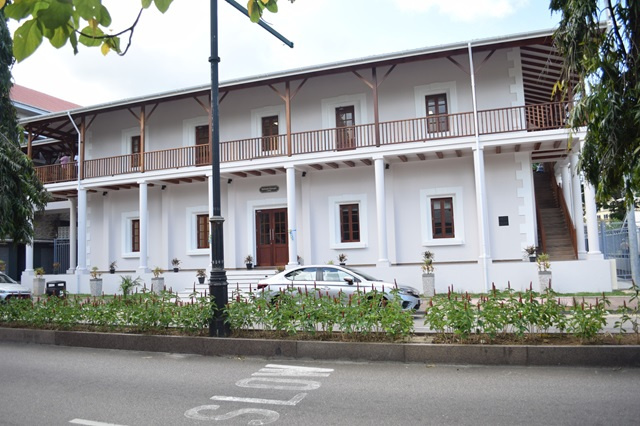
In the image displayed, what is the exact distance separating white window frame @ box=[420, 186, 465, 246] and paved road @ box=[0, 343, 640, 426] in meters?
12.2

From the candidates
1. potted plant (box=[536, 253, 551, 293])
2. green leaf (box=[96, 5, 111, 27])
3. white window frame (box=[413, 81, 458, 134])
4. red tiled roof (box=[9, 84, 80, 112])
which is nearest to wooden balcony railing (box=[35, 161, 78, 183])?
red tiled roof (box=[9, 84, 80, 112])

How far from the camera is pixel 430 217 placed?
1909 centimetres

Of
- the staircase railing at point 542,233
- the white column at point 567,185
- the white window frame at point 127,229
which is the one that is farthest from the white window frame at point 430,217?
the white window frame at point 127,229

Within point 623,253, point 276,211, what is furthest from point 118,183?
point 623,253

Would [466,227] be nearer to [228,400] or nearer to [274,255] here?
[274,255]

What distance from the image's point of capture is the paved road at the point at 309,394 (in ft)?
16.2

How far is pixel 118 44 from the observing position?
3768 millimetres

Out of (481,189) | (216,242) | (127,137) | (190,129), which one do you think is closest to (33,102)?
(127,137)

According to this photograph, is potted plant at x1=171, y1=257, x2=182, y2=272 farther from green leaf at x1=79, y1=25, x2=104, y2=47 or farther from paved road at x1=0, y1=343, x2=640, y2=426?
green leaf at x1=79, y1=25, x2=104, y2=47

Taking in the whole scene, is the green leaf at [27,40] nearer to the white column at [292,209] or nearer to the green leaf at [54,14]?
the green leaf at [54,14]

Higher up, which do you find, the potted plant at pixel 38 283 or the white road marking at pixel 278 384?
the potted plant at pixel 38 283

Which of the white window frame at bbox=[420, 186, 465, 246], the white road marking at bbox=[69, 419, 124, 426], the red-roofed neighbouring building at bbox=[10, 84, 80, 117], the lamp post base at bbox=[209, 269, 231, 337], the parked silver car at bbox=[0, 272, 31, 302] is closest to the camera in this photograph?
the white road marking at bbox=[69, 419, 124, 426]

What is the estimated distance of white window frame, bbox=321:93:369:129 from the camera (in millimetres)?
20188

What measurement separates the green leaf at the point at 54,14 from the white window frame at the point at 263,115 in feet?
62.2
